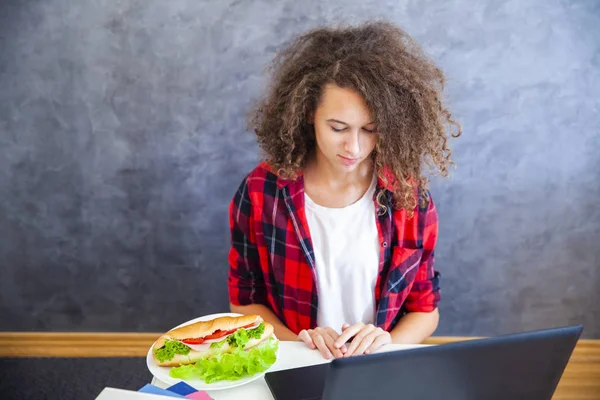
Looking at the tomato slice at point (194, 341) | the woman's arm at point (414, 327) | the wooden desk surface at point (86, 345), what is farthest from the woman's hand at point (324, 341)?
Result: the wooden desk surface at point (86, 345)

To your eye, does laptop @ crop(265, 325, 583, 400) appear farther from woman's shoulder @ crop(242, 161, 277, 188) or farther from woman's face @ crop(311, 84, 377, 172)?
woman's shoulder @ crop(242, 161, 277, 188)

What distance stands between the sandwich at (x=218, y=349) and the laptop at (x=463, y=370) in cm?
35

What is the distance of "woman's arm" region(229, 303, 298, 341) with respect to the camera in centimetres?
148

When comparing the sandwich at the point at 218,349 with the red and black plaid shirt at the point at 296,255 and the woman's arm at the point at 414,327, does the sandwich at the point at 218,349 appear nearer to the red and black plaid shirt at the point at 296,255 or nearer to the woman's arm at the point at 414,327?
the red and black plaid shirt at the point at 296,255

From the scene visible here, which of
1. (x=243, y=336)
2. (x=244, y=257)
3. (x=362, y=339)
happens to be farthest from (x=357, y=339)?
(x=244, y=257)

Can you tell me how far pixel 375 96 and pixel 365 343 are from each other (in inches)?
21.6

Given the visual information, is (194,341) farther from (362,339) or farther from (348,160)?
(348,160)

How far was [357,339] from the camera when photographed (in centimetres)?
116

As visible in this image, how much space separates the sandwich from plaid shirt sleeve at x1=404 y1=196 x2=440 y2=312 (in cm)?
53

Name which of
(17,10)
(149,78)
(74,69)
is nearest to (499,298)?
(149,78)

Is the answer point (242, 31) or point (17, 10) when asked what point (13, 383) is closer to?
point (17, 10)

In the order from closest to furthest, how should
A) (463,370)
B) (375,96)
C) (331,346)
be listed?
(463,370)
(331,346)
(375,96)

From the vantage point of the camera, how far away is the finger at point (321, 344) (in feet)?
3.71

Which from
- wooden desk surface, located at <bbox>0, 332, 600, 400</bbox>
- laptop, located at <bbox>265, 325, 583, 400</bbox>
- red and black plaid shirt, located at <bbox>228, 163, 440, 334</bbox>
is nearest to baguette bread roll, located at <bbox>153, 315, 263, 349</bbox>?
red and black plaid shirt, located at <bbox>228, 163, 440, 334</bbox>
